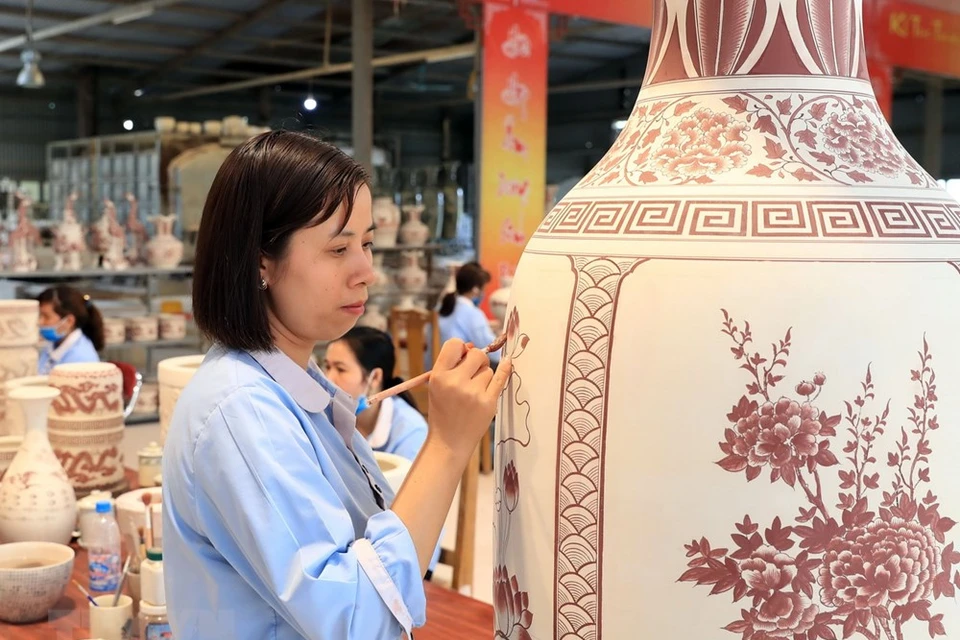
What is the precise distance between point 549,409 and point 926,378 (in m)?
0.32

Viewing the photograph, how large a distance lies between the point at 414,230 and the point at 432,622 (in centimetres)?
530

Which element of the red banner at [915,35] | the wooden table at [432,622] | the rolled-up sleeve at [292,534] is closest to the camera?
the rolled-up sleeve at [292,534]

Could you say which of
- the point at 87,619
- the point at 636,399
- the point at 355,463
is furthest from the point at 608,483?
the point at 87,619

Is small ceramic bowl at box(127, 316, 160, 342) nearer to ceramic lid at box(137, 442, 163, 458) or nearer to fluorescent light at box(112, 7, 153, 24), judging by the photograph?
fluorescent light at box(112, 7, 153, 24)

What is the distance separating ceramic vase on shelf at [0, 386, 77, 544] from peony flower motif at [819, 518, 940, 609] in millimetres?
1764

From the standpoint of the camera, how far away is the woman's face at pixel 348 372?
8.96 feet

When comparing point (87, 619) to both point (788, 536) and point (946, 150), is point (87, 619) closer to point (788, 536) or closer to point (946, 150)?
point (788, 536)

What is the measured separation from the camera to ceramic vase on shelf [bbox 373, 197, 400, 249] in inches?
267

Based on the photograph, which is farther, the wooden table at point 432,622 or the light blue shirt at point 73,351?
the light blue shirt at point 73,351

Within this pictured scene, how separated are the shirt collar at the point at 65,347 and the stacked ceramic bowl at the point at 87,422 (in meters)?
1.66

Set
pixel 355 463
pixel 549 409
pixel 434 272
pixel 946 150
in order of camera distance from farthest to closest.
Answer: pixel 946 150 → pixel 434 272 → pixel 355 463 → pixel 549 409

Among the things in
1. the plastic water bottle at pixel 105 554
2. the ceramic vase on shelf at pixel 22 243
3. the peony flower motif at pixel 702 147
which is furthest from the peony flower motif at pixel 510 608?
the ceramic vase on shelf at pixel 22 243

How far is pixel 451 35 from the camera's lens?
640 cm

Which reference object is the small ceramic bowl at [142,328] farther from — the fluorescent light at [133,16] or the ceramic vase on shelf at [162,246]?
the fluorescent light at [133,16]
